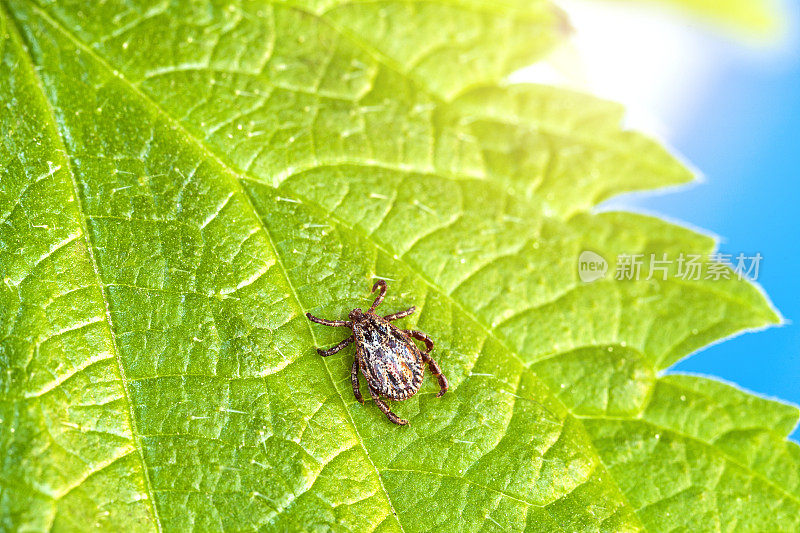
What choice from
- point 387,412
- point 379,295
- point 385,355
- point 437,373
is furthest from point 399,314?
point 387,412

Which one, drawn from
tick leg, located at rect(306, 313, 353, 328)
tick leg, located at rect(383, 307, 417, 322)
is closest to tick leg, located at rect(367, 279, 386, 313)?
tick leg, located at rect(383, 307, 417, 322)

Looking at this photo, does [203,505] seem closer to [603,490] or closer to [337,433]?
[337,433]

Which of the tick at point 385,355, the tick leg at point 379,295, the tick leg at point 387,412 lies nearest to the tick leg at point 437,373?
the tick at point 385,355

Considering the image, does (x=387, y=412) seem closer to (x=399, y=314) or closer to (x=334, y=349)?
(x=334, y=349)

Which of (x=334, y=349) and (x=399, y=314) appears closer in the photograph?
(x=334, y=349)

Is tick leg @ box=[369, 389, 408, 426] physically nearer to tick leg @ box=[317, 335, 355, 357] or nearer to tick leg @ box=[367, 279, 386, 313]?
tick leg @ box=[317, 335, 355, 357]
